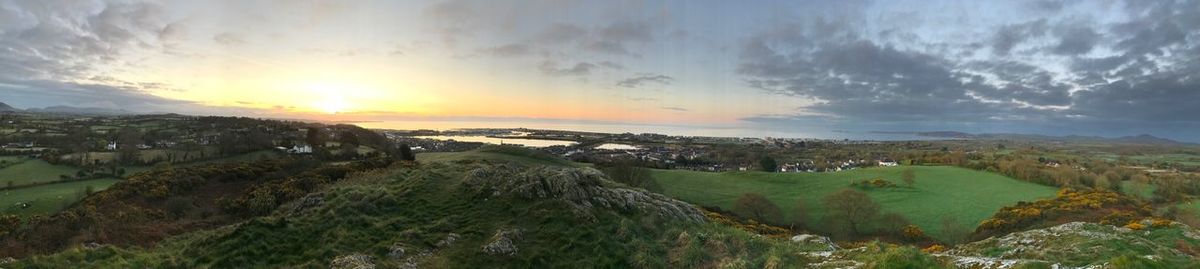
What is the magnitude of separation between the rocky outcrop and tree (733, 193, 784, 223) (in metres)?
24.8

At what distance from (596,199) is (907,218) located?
37.3 meters

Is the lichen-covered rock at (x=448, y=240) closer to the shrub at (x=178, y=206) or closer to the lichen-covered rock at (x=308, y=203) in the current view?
the lichen-covered rock at (x=308, y=203)

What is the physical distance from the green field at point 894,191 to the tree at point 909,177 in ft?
2.10

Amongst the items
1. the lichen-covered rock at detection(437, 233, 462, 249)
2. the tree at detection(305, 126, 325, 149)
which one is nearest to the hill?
the lichen-covered rock at detection(437, 233, 462, 249)

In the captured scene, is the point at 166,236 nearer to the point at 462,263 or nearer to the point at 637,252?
the point at 462,263

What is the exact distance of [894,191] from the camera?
56406 millimetres

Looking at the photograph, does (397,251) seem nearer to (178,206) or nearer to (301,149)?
(178,206)

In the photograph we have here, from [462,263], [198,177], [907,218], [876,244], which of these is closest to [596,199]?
[462,263]

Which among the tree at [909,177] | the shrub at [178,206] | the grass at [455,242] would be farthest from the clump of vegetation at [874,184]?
the shrub at [178,206]

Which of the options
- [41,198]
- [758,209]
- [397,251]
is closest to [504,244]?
[397,251]

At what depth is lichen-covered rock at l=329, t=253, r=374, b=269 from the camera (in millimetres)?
14873

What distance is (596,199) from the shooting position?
73.0ft

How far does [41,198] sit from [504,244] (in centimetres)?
4918

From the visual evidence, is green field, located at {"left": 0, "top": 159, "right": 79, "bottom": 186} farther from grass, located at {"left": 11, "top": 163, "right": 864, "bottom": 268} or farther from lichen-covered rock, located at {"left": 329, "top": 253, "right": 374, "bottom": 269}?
lichen-covered rock, located at {"left": 329, "top": 253, "right": 374, "bottom": 269}
